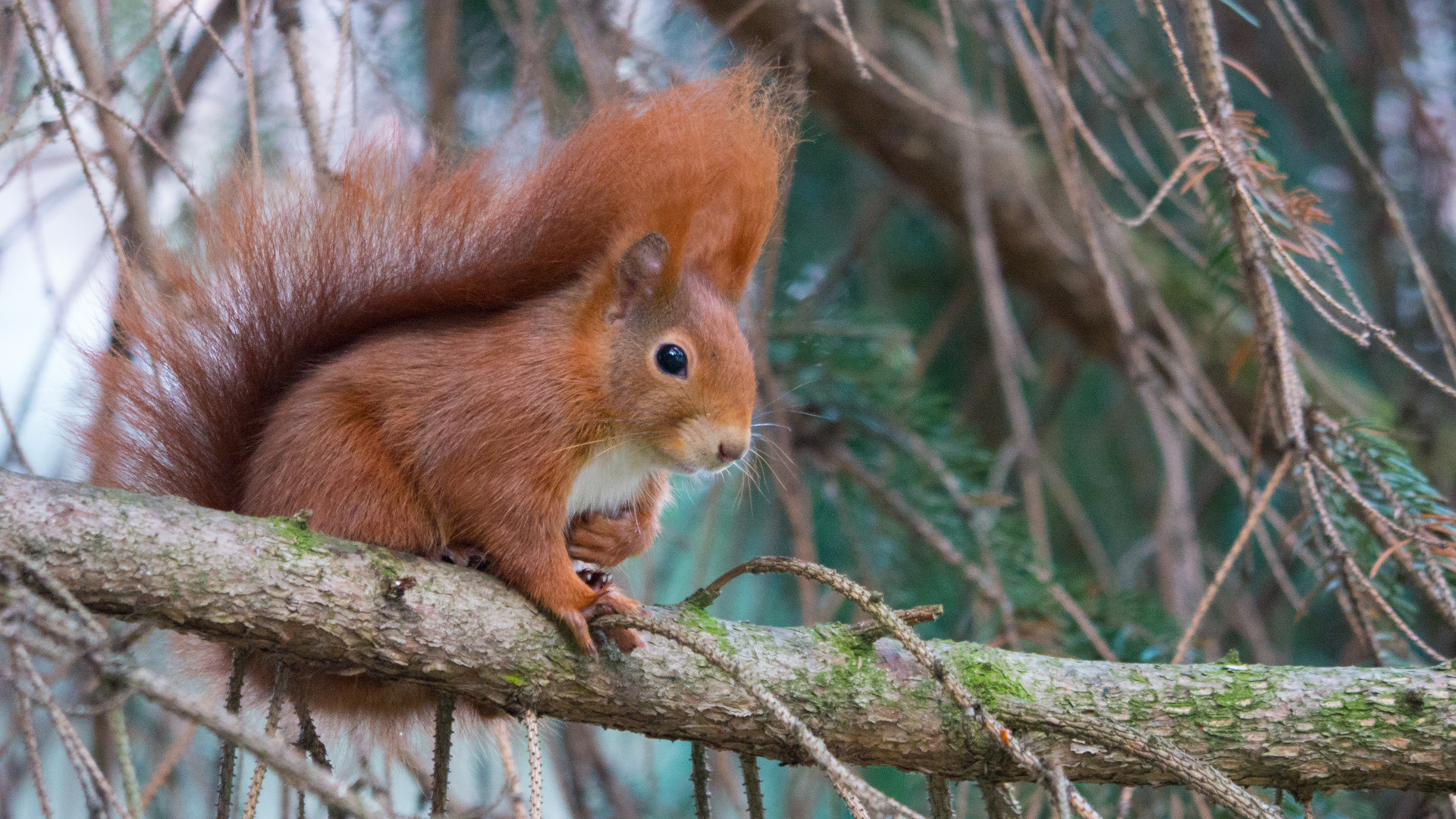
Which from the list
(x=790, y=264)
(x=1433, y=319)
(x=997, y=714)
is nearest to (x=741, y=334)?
(x=997, y=714)

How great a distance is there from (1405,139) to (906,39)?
1.08 m

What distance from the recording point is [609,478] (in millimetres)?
1238

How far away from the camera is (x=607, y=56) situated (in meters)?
1.63

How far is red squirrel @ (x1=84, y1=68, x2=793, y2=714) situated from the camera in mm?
1096

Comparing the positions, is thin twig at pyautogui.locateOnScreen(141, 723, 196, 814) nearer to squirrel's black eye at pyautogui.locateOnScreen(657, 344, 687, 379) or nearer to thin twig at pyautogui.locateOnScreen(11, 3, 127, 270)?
thin twig at pyautogui.locateOnScreen(11, 3, 127, 270)

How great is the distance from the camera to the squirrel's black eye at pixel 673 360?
1.19m

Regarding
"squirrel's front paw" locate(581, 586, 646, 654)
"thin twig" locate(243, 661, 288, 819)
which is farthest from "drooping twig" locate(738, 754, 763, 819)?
"thin twig" locate(243, 661, 288, 819)

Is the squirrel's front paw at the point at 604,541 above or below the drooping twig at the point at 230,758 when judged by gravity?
above

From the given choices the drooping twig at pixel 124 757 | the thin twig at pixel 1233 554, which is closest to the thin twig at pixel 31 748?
the drooping twig at pixel 124 757

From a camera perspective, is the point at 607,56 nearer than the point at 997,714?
No

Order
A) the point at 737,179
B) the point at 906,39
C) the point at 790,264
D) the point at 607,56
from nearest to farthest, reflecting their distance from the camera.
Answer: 1. the point at 737,179
2. the point at 607,56
3. the point at 790,264
4. the point at 906,39

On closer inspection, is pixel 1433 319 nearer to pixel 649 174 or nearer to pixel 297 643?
pixel 649 174

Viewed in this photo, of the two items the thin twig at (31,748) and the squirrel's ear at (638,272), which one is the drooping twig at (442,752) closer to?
the thin twig at (31,748)

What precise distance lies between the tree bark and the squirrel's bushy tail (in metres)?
0.27
